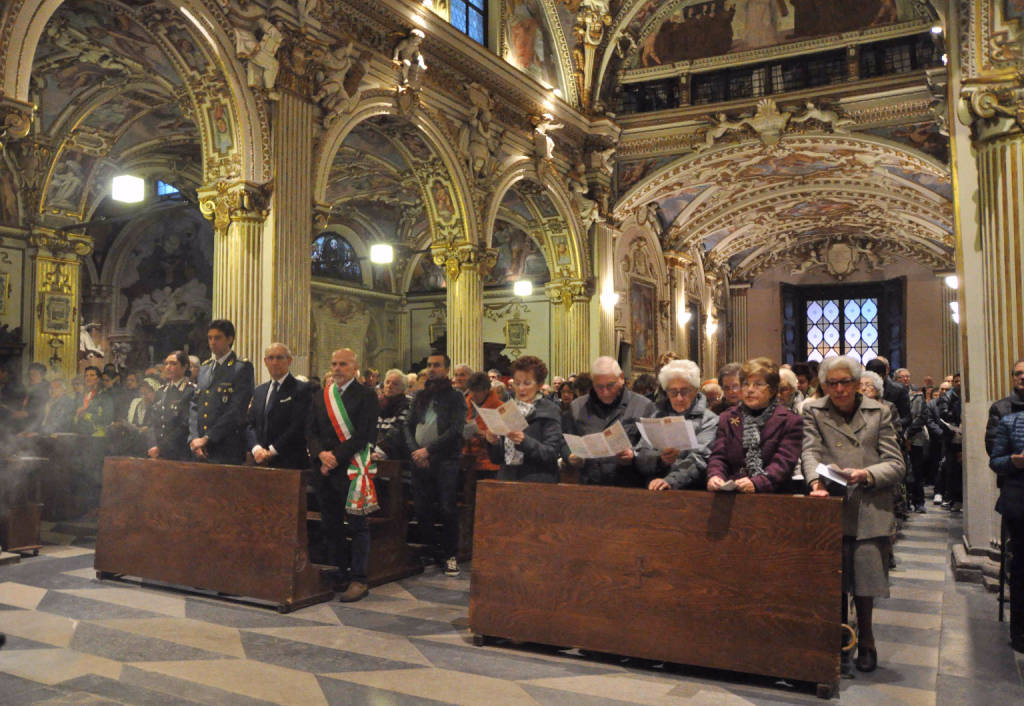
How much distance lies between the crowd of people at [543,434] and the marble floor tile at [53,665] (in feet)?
5.66

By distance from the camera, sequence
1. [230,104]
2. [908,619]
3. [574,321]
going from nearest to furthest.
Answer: [908,619] < [230,104] < [574,321]

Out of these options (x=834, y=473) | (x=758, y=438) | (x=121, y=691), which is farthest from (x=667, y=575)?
(x=121, y=691)

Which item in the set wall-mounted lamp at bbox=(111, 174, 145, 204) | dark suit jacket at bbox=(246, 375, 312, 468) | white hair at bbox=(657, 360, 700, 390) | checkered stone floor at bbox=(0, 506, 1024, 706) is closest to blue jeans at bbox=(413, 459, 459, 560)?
checkered stone floor at bbox=(0, 506, 1024, 706)

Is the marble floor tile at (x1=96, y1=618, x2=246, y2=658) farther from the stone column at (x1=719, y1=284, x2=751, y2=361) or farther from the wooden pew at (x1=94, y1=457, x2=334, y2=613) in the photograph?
the stone column at (x1=719, y1=284, x2=751, y2=361)

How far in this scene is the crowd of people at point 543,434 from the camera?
13.9 feet

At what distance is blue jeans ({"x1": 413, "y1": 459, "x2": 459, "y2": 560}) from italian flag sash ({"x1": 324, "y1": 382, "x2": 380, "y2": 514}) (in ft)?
3.22

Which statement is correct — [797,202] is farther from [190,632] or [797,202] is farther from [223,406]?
[190,632]

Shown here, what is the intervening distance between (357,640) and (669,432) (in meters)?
2.14

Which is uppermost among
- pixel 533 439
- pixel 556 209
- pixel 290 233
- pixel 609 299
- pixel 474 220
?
pixel 556 209

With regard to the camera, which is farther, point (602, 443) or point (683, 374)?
point (683, 374)

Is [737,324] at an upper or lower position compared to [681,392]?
upper

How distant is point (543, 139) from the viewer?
1452 cm

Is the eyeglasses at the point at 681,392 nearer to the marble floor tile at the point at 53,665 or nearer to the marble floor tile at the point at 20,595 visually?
Result: the marble floor tile at the point at 53,665

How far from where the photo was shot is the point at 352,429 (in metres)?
5.81
